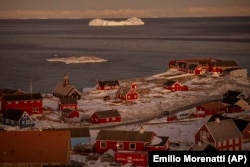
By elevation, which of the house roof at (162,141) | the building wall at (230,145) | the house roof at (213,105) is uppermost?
the house roof at (213,105)

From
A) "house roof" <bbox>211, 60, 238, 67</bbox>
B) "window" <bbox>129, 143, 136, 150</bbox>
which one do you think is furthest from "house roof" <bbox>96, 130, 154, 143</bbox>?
"house roof" <bbox>211, 60, 238, 67</bbox>

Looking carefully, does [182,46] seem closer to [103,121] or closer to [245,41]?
[245,41]

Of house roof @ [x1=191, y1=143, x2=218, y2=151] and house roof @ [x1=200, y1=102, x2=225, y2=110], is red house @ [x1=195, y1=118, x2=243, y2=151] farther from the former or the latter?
house roof @ [x1=200, y1=102, x2=225, y2=110]

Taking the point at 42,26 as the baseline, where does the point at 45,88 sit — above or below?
below

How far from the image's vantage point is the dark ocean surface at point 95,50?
57.7 ft

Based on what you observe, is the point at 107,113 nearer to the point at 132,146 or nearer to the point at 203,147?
the point at 132,146

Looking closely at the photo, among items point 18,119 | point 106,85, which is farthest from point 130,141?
Answer: point 106,85

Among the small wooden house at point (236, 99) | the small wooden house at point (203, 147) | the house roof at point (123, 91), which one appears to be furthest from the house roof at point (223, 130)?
the house roof at point (123, 91)

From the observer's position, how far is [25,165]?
10828 millimetres

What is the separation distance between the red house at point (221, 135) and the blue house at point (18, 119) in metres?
Result: 4.69

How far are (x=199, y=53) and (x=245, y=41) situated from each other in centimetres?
343

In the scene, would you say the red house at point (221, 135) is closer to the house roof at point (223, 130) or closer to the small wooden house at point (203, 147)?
the house roof at point (223, 130)

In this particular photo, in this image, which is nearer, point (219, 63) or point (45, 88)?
point (45, 88)

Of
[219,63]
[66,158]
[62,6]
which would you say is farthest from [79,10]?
[66,158]
